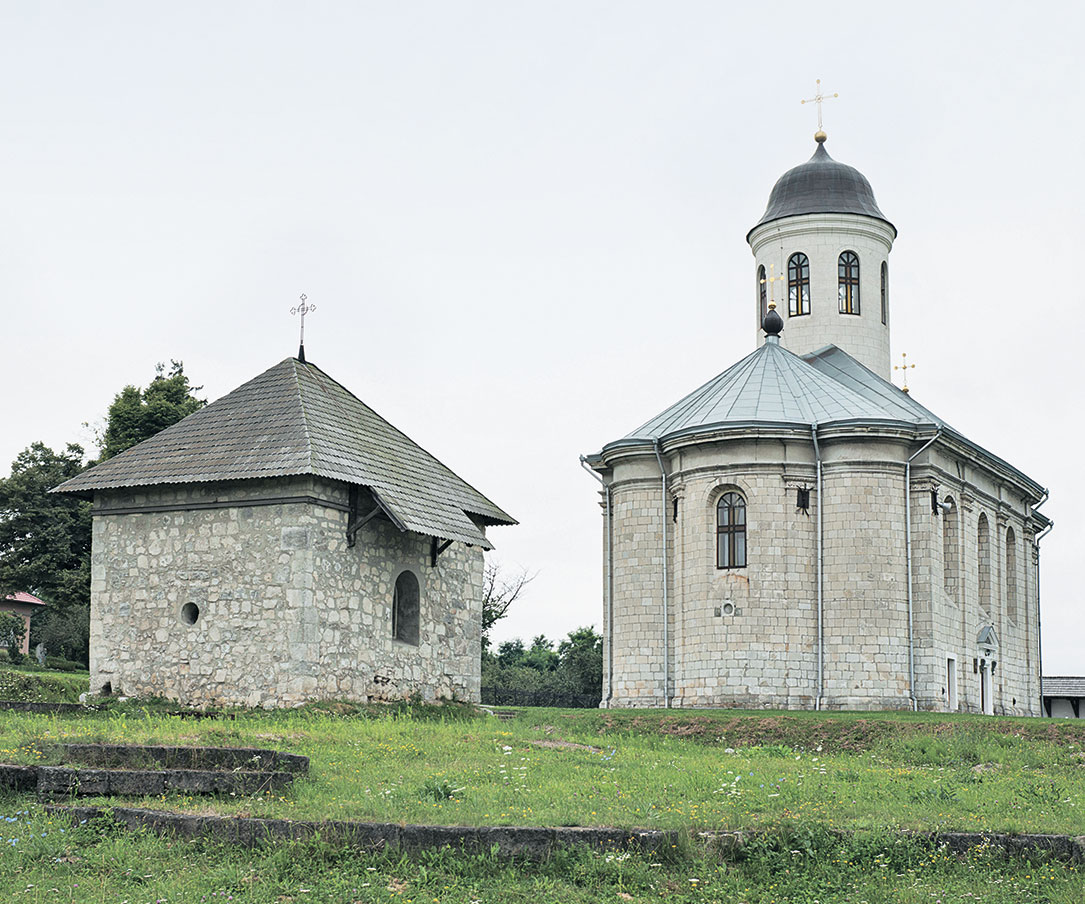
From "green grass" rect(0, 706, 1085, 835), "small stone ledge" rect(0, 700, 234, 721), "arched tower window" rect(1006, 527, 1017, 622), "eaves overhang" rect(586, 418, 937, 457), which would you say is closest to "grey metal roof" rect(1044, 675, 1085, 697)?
"arched tower window" rect(1006, 527, 1017, 622)

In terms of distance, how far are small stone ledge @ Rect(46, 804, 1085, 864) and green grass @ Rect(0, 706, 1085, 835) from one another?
29 centimetres

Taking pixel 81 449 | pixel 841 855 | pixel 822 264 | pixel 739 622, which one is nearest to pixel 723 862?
pixel 841 855

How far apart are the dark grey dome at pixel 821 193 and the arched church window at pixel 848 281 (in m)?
1.31

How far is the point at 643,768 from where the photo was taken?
15.1 metres

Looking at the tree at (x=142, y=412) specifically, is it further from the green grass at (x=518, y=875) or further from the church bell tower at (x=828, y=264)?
the green grass at (x=518, y=875)

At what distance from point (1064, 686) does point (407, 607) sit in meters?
33.7

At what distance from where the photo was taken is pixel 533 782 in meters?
13.5

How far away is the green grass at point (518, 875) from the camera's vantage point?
9.77 meters

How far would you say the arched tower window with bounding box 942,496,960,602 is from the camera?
103ft

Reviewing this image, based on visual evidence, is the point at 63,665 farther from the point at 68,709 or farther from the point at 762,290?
the point at 762,290

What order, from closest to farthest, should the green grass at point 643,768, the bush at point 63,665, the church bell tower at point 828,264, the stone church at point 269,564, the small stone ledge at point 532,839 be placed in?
the small stone ledge at point 532,839 → the green grass at point 643,768 → the stone church at point 269,564 → the church bell tower at point 828,264 → the bush at point 63,665

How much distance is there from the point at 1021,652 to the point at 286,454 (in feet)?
74.4

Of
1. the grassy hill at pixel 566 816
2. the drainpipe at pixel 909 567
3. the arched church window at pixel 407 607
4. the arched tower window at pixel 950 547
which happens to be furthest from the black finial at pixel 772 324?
the grassy hill at pixel 566 816

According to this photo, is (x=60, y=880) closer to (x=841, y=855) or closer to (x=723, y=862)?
(x=723, y=862)
